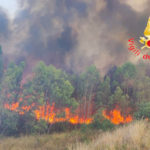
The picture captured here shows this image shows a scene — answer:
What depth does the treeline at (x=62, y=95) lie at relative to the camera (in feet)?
61.6

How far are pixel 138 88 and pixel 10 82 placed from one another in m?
17.5

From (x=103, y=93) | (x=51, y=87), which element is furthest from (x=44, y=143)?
(x=103, y=93)

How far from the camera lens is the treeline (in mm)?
18781

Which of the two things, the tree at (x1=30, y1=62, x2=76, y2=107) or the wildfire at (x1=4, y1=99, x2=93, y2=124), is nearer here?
the wildfire at (x1=4, y1=99, x2=93, y2=124)

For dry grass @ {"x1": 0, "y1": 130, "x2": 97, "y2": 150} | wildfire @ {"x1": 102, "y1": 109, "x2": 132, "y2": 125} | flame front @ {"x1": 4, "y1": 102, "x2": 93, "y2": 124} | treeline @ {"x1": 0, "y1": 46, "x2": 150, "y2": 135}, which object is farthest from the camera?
wildfire @ {"x1": 102, "y1": 109, "x2": 132, "y2": 125}

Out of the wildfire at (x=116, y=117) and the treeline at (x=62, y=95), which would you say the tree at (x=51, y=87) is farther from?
the wildfire at (x=116, y=117)

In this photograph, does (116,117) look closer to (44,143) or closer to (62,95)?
(62,95)

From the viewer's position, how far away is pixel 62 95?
20.3 meters

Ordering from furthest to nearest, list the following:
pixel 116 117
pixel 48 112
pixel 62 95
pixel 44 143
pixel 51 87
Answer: pixel 116 117
pixel 51 87
pixel 48 112
pixel 62 95
pixel 44 143

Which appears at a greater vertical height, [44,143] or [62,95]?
[62,95]

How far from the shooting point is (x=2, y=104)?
18.7 m

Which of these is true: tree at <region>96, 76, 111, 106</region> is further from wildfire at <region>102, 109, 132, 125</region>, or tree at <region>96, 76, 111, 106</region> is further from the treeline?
wildfire at <region>102, 109, 132, 125</region>

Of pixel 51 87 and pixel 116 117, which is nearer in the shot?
pixel 51 87

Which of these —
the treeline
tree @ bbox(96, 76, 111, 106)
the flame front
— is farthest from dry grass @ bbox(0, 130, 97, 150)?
tree @ bbox(96, 76, 111, 106)
